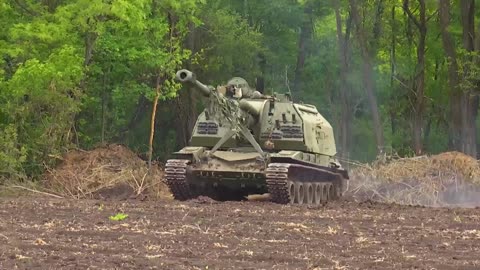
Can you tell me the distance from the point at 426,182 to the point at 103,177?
342 inches

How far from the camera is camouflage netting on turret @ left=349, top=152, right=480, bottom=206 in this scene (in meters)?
24.8

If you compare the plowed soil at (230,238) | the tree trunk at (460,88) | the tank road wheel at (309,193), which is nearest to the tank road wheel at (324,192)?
the tank road wheel at (309,193)

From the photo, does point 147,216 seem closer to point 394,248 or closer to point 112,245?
point 112,245

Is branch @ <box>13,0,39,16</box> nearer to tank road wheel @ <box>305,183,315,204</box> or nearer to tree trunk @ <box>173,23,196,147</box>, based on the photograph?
tank road wheel @ <box>305,183,315,204</box>

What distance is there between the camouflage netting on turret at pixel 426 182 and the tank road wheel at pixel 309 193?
3.76 m

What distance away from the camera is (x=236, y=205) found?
18.5m

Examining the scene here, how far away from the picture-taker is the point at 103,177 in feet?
75.8

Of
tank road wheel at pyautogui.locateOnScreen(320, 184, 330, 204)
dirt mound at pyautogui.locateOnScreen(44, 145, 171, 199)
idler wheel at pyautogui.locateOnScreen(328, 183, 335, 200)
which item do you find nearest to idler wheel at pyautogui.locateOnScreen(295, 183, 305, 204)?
tank road wheel at pyautogui.locateOnScreen(320, 184, 330, 204)

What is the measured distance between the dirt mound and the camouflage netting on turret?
623cm

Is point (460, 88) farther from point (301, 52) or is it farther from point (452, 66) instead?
point (301, 52)

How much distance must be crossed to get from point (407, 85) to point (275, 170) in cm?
2399

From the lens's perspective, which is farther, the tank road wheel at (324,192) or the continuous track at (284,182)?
the tank road wheel at (324,192)

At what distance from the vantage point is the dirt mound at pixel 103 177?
2280 cm

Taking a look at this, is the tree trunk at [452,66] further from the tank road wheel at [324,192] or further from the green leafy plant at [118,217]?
the green leafy plant at [118,217]
